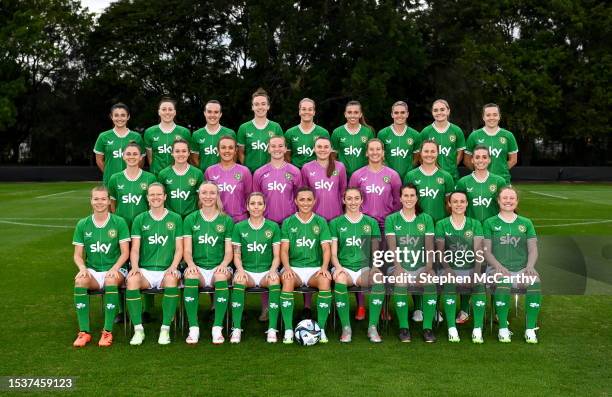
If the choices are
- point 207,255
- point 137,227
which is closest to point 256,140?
point 207,255

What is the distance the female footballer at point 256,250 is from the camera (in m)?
6.10

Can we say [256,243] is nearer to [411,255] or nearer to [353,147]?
[411,255]

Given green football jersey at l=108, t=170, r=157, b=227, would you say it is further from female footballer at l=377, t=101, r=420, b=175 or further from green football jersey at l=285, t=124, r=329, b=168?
female footballer at l=377, t=101, r=420, b=175

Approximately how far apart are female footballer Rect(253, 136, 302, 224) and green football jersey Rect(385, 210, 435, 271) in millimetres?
1021

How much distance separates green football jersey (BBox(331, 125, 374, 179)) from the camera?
282 inches

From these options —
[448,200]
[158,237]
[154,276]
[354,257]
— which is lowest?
[154,276]

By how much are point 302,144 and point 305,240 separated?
137 centimetres

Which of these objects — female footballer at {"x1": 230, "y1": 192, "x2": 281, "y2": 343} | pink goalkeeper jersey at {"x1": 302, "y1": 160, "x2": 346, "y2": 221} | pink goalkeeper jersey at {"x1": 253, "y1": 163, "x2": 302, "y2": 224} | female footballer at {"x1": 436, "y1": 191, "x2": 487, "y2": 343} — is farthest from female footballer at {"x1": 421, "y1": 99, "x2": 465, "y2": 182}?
female footballer at {"x1": 230, "y1": 192, "x2": 281, "y2": 343}

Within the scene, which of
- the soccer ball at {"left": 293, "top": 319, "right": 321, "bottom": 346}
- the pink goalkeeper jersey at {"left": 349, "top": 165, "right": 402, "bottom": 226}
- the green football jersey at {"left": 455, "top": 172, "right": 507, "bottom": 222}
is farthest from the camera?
the pink goalkeeper jersey at {"left": 349, "top": 165, "right": 402, "bottom": 226}

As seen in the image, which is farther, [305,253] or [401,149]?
[401,149]

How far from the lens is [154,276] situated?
6.14 meters

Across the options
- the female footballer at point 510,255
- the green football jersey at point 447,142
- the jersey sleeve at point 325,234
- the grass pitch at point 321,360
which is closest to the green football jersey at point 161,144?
the grass pitch at point 321,360

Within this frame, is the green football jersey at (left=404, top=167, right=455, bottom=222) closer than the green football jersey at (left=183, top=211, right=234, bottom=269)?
No

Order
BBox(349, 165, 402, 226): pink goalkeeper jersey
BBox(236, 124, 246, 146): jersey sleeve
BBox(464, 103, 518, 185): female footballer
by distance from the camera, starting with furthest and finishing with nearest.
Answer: BBox(236, 124, 246, 146): jersey sleeve < BBox(464, 103, 518, 185): female footballer < BBox(349, 165, 402, 226): pink goalkeeper jersey
